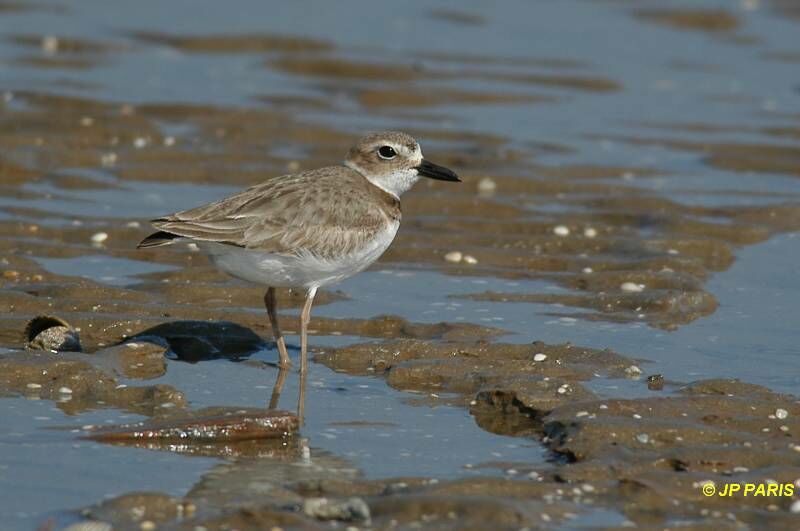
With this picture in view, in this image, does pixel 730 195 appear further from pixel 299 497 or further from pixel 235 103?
pixel 299 497

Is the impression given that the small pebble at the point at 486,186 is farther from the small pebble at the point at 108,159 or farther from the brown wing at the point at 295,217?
the brown wing at the point at 295,217

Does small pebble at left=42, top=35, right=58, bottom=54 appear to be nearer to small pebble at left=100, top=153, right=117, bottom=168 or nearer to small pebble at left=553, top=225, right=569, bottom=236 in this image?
small pebble at left=100, top=153, right=117, bottom=168

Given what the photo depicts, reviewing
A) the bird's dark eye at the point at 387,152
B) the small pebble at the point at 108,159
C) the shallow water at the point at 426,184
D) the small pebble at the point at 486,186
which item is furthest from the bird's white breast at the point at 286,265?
the small pebble at the point at 108,159

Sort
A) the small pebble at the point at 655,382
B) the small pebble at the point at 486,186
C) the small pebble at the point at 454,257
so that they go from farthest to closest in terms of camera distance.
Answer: the small pebble at the point at 486,186 < the small pebble at the point at 454,257 < the small pebble at the point at 655,382

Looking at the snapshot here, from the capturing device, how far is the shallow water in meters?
7.97

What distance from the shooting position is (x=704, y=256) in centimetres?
1164

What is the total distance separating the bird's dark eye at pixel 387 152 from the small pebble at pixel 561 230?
265cm

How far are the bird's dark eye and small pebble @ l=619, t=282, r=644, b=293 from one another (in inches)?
83.1

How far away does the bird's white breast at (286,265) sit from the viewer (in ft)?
28.6

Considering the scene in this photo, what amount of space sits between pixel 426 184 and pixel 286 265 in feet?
16.3

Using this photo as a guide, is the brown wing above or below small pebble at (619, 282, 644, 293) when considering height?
above

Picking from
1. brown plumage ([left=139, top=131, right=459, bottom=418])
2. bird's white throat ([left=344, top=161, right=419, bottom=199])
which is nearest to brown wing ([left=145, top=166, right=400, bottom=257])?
brown plumage ([left=139, top=131, right=459, bottom=418])

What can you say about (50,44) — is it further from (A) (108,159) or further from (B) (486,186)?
(B) (486,186)

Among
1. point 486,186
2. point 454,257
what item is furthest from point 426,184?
point 454,257
